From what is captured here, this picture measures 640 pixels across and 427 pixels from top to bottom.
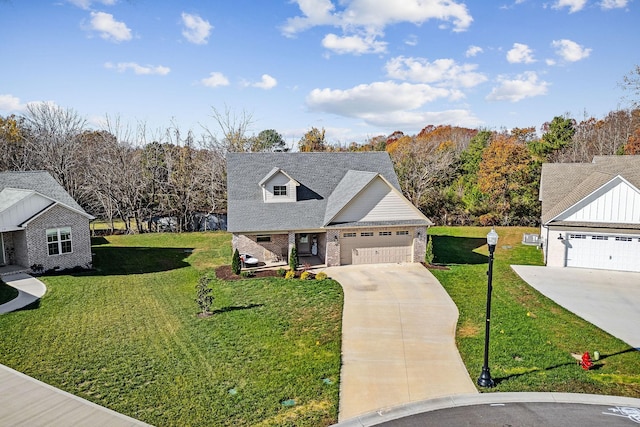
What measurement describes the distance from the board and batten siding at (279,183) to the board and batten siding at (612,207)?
49.3 ft

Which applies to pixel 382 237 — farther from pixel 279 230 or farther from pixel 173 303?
pixel 173 303

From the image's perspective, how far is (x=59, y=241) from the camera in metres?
22.1

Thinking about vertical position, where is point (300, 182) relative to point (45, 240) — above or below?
above

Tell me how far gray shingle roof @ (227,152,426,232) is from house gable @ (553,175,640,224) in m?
9.88

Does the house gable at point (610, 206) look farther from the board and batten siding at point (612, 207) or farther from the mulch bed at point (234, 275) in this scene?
the mulch bed at point (234, 275)

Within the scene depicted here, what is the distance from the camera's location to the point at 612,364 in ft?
40.3

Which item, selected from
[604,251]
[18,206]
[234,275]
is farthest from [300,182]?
[604,251]

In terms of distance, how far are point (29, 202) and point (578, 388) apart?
24.2m

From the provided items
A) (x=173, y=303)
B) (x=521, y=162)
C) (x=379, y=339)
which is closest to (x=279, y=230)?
(x=173, y=303)

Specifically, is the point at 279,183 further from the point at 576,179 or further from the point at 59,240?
the point at 576,179

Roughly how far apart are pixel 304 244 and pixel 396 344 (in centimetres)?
1280

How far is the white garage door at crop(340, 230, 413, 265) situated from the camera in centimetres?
2322

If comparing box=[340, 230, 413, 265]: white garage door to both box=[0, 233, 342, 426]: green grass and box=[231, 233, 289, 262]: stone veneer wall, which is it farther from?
box=[0, 233, 342, 426]: green grass

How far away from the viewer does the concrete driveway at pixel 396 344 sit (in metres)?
10.9
